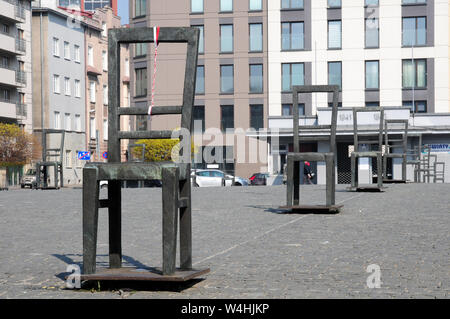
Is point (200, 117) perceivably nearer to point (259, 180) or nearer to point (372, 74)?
point (372, 74)

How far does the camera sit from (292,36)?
67.2 meters

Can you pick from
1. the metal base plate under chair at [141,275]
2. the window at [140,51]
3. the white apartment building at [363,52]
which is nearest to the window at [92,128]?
the window at [140,51]

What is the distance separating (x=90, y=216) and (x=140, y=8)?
66.0 m

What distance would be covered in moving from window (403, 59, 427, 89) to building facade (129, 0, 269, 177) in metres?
11.2

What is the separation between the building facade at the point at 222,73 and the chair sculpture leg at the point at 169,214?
61.1m

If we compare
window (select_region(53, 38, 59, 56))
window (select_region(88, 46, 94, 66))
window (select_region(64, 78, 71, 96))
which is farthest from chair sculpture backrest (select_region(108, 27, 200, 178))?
window (select_region(88, 46, 94, 66))

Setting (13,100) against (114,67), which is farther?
(13,100)

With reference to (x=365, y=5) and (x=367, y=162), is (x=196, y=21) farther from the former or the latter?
(x=367, y=162)

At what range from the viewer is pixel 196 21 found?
68.9 metres

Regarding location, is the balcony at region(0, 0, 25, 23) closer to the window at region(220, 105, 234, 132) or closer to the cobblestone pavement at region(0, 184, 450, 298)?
the window at region(220, 105, 234, 132)

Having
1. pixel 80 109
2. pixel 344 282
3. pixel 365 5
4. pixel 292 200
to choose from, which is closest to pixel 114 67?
pixel 344 282

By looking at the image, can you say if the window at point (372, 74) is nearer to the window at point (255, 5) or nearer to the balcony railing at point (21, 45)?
the window at point (255, 5)

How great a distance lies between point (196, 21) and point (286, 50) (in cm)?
803

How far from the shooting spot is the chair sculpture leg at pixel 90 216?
6172 mm
